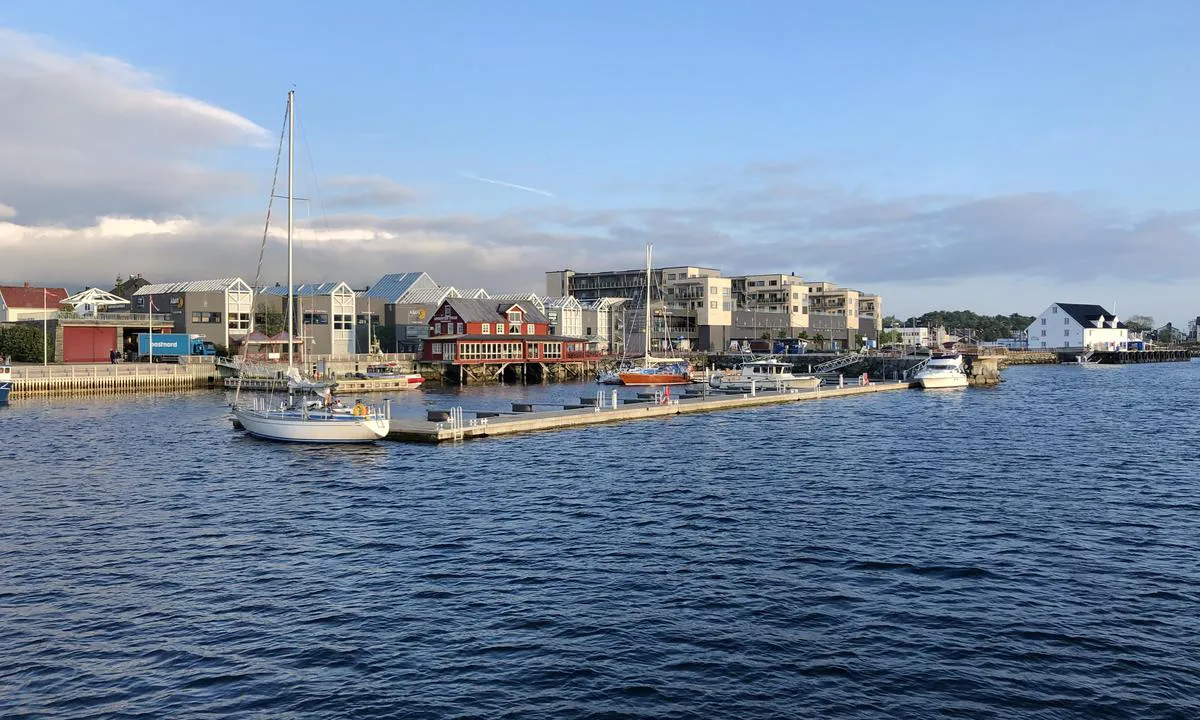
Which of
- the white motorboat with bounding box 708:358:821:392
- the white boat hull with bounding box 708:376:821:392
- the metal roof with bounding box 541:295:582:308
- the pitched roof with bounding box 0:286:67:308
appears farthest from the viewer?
the metal roof with bounding box 541:295:582:308

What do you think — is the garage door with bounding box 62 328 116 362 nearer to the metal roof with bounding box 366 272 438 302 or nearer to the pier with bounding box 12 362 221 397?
the pier with bounding box 12 362 221 397

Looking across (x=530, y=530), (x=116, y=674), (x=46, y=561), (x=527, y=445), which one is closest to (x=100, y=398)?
(x=527, y=445)

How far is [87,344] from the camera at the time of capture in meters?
106

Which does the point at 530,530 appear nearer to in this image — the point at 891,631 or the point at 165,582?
the point at 165,582

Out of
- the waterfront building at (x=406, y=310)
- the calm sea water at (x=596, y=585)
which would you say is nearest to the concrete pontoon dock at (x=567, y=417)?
the calm sea water at (x=596, y=585)

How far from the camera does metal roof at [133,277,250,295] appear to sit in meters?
114

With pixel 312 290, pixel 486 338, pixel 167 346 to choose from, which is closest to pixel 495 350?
pixel 486 338

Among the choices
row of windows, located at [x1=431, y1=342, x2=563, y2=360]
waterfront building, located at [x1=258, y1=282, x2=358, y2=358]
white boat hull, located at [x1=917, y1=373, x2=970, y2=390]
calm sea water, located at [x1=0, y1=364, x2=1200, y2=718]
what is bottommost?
calm sea water, located at [x1=0, y1=364, x2=1200, y2=718]

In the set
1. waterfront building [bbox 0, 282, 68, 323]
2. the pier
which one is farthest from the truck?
waterfront building [bbox 0, 282, 68, 323]

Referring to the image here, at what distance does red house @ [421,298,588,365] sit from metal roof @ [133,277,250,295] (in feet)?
90.8

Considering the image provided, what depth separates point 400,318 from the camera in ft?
421

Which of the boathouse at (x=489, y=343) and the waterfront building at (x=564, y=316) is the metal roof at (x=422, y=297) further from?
the waterfront building at (x=564, y=316)

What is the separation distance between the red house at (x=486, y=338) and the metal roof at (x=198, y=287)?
27.7 m

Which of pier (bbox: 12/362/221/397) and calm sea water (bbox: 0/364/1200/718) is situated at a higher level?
pier (bbox: 12/362/221/397)
